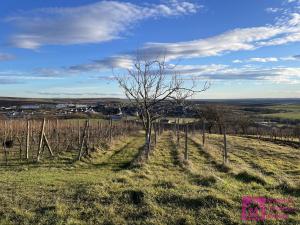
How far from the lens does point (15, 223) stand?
7516mm

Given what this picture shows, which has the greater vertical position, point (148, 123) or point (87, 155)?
point (148, 123)

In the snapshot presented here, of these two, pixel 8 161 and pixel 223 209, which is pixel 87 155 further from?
pixel 223 209

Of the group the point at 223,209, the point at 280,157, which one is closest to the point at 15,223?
the point at 223,209

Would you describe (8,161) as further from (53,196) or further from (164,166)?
(53,196)

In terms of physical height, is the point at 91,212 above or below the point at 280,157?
above

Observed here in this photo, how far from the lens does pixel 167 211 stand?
7984mm

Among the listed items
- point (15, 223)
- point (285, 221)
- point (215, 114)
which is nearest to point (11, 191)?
point (15, 223)

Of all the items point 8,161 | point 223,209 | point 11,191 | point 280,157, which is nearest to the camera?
point 223,209

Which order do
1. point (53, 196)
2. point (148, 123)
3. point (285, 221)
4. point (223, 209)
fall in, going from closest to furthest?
point (285, 221), point (223, 209), point (53, 196), point (148, 123)

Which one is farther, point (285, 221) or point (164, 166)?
point (164, 166)

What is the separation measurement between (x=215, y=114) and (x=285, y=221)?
72.2 m

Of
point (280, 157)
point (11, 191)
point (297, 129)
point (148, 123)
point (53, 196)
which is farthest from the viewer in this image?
point (297, 129)

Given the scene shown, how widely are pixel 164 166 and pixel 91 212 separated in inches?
449

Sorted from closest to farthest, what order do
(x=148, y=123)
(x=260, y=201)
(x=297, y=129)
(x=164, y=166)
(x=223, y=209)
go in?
(x=223, y=209) < (x=260, y=201) < (x=164, y=166) < (x=148, y=123) < (x=297, y=129)
